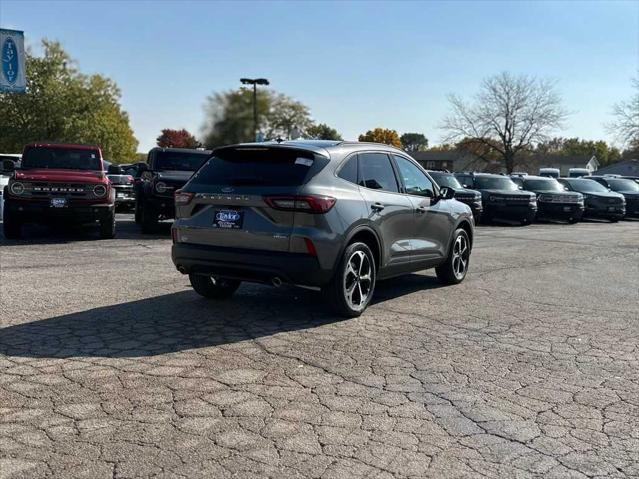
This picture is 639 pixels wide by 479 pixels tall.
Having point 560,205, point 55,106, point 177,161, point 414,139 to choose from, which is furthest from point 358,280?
point 414,139

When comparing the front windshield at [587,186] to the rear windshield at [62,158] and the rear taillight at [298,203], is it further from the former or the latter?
the rear taillight at [298,203]

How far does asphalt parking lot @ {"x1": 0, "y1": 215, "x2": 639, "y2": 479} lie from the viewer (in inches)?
127

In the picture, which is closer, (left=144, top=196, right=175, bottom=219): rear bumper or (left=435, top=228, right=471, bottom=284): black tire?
(left=435, top=228, right=471, bottom=284): black tire

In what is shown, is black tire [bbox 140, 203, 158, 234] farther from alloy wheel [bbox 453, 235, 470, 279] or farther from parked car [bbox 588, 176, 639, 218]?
parked car [bbox 588, 176, 639, 218]

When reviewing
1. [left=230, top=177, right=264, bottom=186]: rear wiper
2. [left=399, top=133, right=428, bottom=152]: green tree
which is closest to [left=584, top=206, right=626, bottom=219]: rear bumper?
[left=230, top=177, right=264, bottom=186]: rear wiper

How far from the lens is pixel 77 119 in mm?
51156

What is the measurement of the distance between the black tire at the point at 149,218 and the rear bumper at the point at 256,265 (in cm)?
782

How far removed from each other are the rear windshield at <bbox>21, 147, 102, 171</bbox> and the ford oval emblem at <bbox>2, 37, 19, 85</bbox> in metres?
3.69

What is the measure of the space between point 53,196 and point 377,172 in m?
7.73

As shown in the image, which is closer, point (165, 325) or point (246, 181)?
point (165, 325)

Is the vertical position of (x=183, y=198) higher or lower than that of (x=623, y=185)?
lower

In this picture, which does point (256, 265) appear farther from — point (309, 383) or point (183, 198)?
point (309, 383)

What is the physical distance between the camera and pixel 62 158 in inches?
521

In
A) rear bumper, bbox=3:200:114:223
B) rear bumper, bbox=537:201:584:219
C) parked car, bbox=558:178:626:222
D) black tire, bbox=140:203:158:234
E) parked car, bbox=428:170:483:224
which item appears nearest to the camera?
rear bumper, bbox=3:200:114:223
